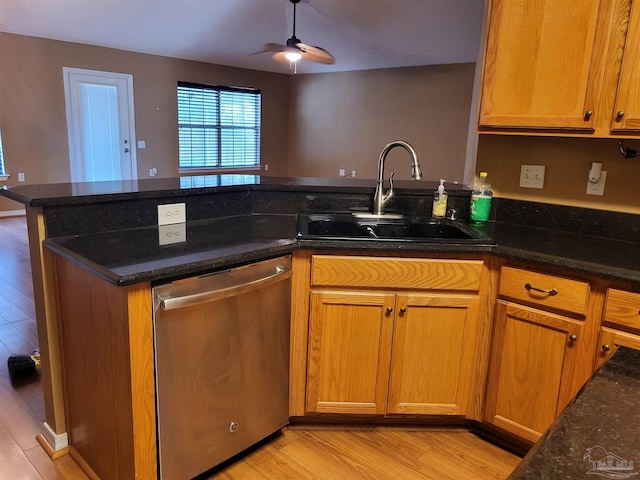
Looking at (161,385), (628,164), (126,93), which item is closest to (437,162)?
(126,93)

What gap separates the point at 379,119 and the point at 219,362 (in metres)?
7.01

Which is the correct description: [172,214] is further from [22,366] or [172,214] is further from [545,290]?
[545,290]

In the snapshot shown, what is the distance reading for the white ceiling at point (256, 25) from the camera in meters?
5.45

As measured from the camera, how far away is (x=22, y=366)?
94.7 inches

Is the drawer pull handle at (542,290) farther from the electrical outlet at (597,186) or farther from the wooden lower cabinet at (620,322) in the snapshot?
the electrical outlet at (597,186)

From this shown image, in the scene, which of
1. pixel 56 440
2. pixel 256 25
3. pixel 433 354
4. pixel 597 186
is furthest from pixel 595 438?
pixel 256 25

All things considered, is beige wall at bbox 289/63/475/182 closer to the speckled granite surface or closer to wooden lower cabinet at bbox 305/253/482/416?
the speckled granite surface

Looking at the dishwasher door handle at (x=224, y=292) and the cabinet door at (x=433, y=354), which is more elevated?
the dishwasher door handle at (x=224, y=292)

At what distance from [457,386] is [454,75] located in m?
Result: 6.12

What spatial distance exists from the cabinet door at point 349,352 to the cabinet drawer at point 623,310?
2.43 ft

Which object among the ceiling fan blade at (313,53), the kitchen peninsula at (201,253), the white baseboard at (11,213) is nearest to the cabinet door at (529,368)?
the kitchen peninsula at (201,253)

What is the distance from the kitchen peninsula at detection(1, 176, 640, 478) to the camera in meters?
1.46

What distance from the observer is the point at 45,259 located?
1.69 meters

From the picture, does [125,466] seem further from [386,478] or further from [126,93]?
[126,93]
